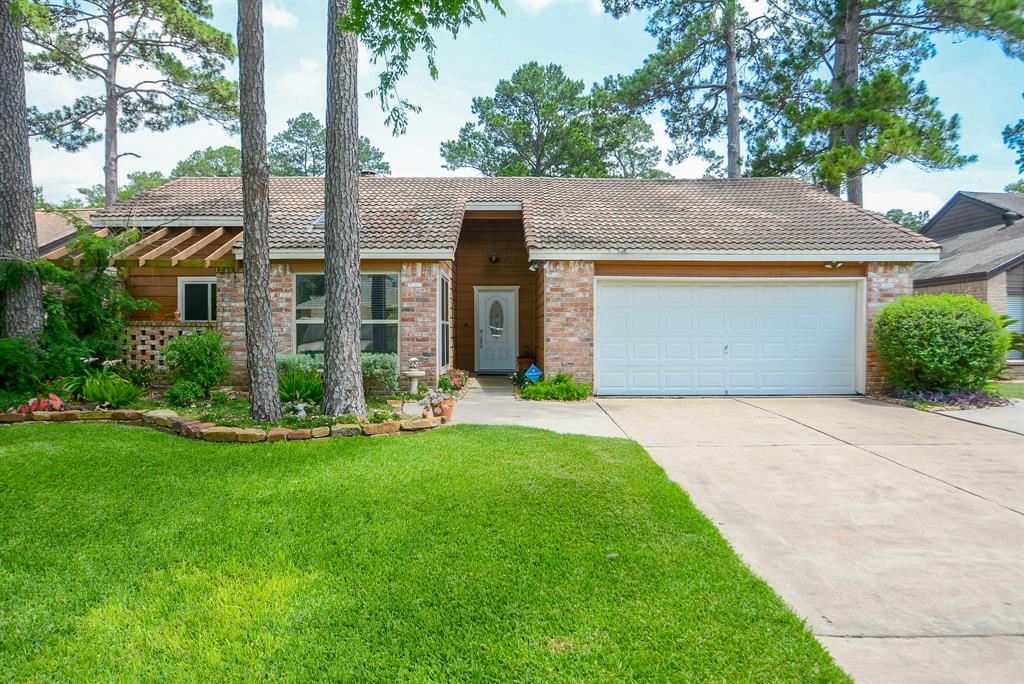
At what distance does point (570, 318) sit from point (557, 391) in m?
1.45

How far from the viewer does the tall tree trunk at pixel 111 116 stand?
18562mm

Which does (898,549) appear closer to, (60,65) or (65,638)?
(65,638)

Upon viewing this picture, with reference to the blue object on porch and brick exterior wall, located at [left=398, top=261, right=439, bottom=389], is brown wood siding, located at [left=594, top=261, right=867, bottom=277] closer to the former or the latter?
the blue object on porch

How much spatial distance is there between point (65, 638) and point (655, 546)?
10.4 ft

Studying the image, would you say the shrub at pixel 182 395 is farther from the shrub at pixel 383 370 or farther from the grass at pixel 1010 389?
the grass at pixel 1010 389

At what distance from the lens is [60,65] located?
17.9 meters

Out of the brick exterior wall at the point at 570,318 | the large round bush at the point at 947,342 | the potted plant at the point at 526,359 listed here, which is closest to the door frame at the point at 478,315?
the potted plant at the point at 526,359

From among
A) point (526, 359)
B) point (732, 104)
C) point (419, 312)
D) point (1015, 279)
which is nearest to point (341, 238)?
point (419, 312)

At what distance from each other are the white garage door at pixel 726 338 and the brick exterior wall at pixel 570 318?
A: 1.00 ft

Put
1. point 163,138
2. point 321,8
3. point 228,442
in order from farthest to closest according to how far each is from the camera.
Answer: point 163,138 → point 321,8 → point 228,442

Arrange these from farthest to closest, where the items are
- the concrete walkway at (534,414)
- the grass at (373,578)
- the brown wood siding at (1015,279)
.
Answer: the brown wood siding at (1015,279) < the concrete walkway at (534,414) < the grass at (373,578)

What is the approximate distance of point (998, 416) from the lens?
320 inches

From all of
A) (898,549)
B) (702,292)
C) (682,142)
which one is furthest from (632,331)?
(682,142)

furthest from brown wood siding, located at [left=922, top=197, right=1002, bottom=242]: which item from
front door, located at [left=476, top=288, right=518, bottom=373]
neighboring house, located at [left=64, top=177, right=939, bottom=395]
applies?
front door, located at [left=476, top=288, right=518, bottom=373]
